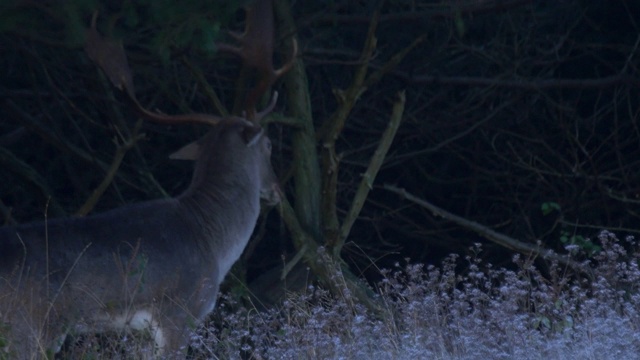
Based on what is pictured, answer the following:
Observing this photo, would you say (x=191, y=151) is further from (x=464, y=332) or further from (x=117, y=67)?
(x=464, y=332)

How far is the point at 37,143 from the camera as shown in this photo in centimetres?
1130

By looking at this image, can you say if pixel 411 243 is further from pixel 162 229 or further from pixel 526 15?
pixel 162 229

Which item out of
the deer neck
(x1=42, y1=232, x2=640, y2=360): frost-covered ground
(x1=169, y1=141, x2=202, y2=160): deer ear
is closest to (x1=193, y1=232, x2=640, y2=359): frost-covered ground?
(x1=42, y1=232, x2=640, y2=360): frost-covered ground

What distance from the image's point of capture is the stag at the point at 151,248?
636cm

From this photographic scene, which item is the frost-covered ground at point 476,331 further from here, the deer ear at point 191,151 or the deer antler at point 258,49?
the deer antler at point 258,49

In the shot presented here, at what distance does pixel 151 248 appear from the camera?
697 centimetres

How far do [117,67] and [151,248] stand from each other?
1.56 m

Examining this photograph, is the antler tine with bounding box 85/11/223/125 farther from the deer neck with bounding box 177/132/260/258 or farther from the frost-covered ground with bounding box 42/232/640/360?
the frost-covered ground with bounding box 42/232/640/360

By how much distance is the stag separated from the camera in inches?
250

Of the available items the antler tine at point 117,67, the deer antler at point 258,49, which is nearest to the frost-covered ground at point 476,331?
the antler tine at point 117,67

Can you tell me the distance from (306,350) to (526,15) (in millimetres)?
5841

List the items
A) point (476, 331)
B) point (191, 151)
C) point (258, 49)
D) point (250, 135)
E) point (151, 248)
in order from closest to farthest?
point (476, 331) → point (151, 248) → point (250, 135) → point (191, 151) → point (258, 49)

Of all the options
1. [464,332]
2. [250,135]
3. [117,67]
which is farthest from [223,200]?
[464,332]

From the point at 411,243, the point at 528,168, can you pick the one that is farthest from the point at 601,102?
the point at 411,243
